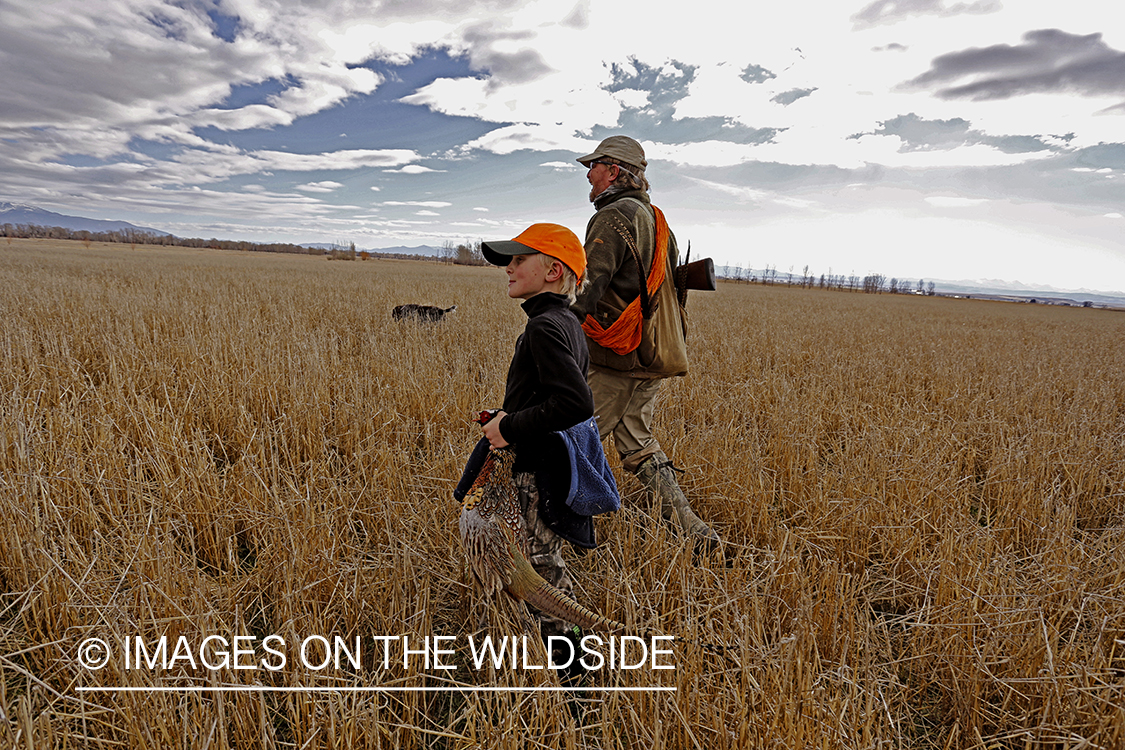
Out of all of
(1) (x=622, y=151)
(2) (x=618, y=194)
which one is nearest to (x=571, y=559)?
(2) (x=618, y=194)

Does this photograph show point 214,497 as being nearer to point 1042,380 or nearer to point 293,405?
point 293,405

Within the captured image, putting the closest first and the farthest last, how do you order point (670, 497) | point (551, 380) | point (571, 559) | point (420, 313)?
point (551, 380) < point (571, 559) < point (670, 497) < point (420, 313)

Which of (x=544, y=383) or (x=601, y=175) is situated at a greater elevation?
(x=601, y=175)

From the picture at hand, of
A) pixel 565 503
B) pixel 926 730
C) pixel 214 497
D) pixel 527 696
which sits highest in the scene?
pixel 565 503

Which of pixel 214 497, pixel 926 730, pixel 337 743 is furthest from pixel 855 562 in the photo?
pixel 214 497

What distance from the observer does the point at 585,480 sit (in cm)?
178

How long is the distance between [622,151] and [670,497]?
1963mm

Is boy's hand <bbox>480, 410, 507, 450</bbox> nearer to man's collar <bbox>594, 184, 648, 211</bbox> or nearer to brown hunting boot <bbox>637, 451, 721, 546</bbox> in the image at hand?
brown hunting boot <bbox>637, 451, 721, 546</bbox>

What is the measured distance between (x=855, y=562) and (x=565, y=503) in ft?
6.48

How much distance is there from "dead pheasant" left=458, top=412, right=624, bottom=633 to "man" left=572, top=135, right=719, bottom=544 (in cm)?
102

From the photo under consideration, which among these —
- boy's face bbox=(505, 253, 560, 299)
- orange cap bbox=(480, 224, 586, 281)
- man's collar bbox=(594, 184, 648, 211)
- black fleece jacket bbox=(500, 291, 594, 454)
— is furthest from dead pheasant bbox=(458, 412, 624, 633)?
man's collar bbox=(594, 184, 648, 211)

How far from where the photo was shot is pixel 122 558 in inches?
89.4

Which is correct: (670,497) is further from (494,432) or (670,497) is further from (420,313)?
(420,313)

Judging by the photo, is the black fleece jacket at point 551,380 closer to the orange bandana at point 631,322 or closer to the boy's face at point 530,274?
the boy's face at point 530,274
